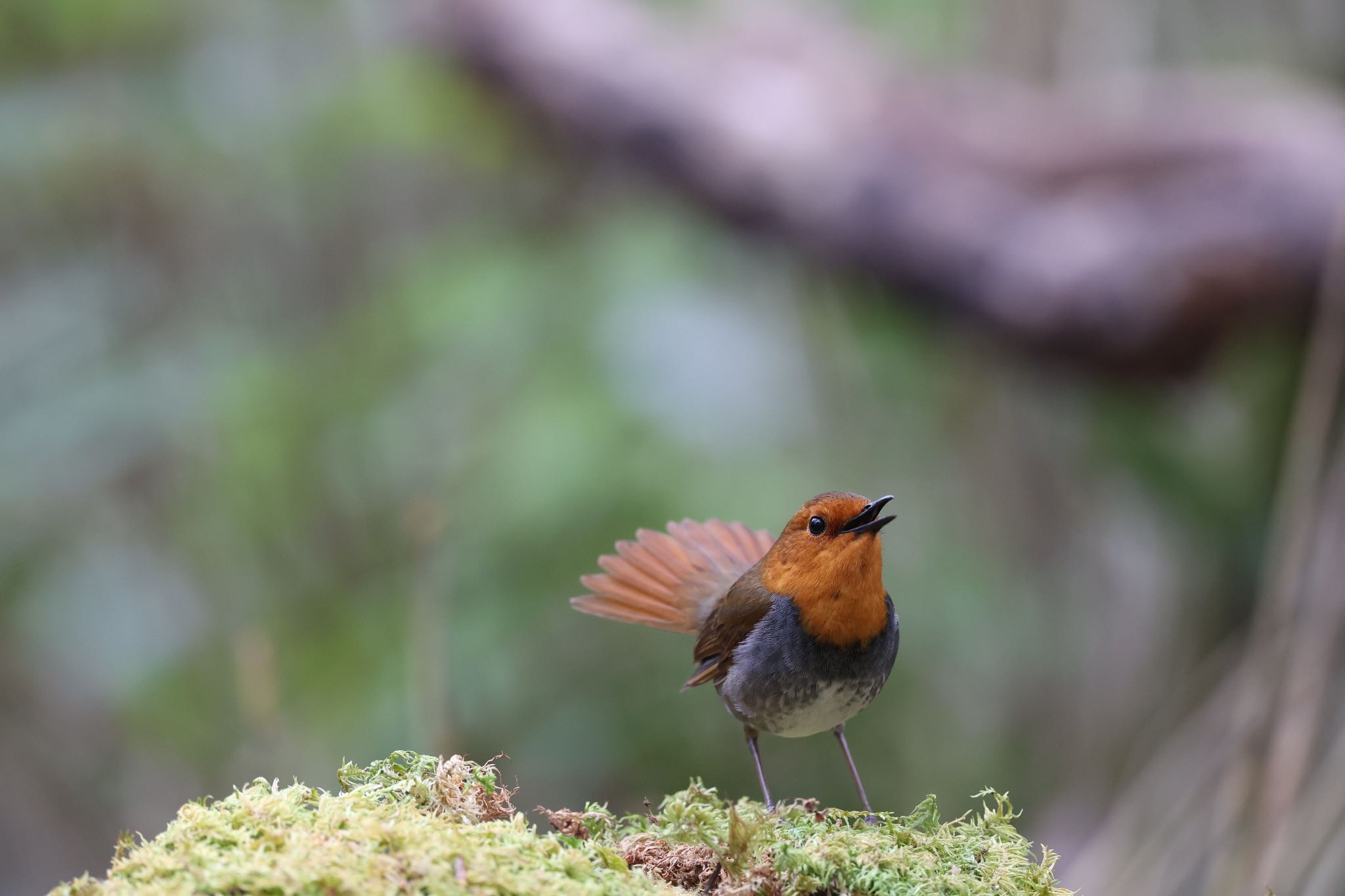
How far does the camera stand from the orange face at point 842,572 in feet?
7.86

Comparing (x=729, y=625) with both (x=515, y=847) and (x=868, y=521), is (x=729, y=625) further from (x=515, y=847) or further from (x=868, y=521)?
(x=515, y=847)

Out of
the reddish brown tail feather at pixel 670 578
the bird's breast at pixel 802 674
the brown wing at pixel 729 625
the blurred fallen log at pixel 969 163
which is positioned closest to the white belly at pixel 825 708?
the bird's breast at pixel 802 674

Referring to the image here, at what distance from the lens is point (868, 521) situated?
242 cm

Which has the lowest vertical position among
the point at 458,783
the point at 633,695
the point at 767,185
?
the point at 458,783

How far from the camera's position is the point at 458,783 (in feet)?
6.38

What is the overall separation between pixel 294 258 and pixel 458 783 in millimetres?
5623

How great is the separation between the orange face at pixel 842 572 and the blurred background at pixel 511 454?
84.9 inches

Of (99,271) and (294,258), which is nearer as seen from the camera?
(99,271)

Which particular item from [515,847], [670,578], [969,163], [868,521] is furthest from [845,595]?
[969,163]

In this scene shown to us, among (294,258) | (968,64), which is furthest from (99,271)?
(968,64)

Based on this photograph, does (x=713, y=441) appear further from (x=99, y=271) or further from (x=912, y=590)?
(x=99, y=271)

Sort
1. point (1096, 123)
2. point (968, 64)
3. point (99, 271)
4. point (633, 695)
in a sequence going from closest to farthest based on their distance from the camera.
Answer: point (633, 695) < point (1096, 123) < point (99, 271) < point (968, 64)

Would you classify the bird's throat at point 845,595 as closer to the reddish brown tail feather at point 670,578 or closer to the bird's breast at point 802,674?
the bird's breast at point 802,674

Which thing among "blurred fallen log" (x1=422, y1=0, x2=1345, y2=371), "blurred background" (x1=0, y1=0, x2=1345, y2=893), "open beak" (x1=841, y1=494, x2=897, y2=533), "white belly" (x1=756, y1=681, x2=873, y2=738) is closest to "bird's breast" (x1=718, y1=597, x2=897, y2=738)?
"white belly" (x1=756, y1=681, x2=873, y2=738)
